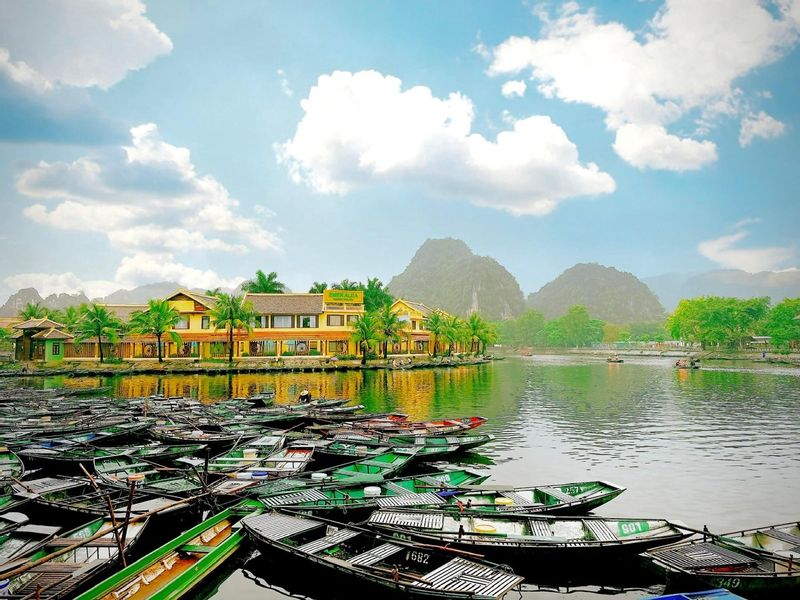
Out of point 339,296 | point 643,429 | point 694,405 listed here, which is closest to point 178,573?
point 643,429

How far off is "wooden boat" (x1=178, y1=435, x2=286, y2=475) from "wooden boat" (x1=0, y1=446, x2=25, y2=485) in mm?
5191

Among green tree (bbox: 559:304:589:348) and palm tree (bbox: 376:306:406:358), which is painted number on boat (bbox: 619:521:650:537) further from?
green tree (bbox: 559:304:589:348)

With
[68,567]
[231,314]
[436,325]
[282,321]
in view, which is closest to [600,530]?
[68,567]

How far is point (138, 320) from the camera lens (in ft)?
234

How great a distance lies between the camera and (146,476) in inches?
722

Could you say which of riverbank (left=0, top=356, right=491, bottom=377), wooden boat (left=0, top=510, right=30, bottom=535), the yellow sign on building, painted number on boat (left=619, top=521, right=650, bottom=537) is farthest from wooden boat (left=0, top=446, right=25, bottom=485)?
the yellow sign on building

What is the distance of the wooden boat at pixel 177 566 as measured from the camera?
9791 mm

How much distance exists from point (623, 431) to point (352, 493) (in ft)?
67.4

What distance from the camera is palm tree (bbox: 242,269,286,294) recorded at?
3634 inches

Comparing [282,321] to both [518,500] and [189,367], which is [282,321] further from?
[518,500]

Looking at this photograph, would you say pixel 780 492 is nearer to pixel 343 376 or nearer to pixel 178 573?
pixel 178 573

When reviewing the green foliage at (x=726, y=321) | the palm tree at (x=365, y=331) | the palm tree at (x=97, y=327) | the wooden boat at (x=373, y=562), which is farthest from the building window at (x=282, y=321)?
the green foliage at (x=726, y=321)

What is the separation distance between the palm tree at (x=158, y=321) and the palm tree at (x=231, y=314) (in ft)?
17.2

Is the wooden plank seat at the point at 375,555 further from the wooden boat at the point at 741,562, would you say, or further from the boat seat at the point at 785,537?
the boat seat at the point at 785,537
